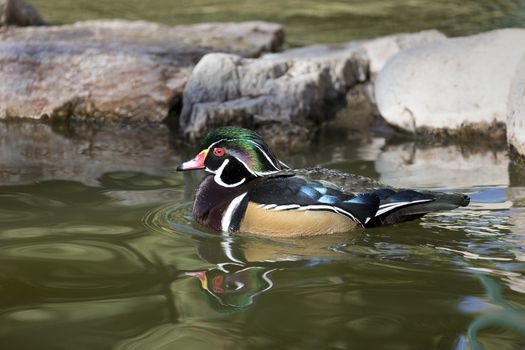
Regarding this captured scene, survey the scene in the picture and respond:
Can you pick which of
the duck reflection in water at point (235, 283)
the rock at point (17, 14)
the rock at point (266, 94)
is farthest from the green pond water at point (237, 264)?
the rock at point (17, 14)

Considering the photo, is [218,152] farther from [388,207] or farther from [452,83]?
[452,83]

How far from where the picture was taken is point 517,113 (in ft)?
26.7

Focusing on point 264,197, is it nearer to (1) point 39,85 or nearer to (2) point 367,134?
(2) point 367,134

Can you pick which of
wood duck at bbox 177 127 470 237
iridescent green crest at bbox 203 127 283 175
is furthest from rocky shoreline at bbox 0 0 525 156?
iridescent green crest at bbox 203 127 283 175

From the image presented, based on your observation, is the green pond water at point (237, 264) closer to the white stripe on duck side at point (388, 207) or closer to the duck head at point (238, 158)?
the white stripe on duck side at point (388, 207)

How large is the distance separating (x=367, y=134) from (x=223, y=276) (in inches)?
188

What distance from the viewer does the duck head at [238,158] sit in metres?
6.39

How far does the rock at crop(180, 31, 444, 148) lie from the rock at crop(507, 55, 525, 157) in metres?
1.97

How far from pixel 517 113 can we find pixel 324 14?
792cm

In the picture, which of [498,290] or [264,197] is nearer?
[498,290]

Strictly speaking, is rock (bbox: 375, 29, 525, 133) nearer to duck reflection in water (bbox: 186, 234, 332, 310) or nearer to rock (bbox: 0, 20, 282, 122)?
rock (bbox: 0, 20, 282, 122)

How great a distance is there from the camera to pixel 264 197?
239 inches

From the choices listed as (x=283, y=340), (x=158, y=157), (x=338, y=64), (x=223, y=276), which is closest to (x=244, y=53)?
(x=338, y=64)

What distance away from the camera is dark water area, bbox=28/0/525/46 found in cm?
1412
